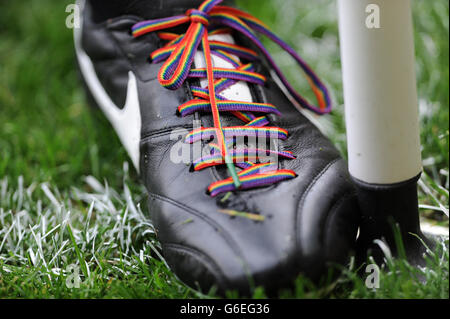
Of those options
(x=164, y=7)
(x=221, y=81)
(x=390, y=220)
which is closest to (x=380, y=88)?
(x=390, y=220)

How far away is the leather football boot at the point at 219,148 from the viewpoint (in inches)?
32.7

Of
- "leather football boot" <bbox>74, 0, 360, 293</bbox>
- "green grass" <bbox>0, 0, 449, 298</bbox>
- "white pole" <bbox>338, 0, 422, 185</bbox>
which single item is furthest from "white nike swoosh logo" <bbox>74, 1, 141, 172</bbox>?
"white pole" <bbox>338, 0, 422, 185</bbox>

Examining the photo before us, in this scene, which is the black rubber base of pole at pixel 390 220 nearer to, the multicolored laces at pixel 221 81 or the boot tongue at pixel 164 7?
the multicolored laces at pixel 221 81

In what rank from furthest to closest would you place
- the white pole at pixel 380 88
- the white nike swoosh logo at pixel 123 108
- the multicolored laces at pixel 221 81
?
the white nike swoosh logo at pixel 123 108 → the multicolored laces at pixel 221 81 → the white pole at pixel 380 88

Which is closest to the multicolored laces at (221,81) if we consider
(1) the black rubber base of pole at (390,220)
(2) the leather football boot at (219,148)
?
(2) the leather football boot at (219,148)

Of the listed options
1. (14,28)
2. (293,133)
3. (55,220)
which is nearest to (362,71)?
(293,133)

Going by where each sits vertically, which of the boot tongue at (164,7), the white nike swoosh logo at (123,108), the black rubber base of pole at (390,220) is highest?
the boot tongue at (164,7)

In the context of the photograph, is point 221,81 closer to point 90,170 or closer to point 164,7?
point 164,7

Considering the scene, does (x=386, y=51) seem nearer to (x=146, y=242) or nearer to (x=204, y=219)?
(x=204, y=219)

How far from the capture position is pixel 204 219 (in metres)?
0.88

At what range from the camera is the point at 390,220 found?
890 mm

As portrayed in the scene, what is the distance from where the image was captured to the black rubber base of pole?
0.87m

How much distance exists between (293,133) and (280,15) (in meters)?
1.05

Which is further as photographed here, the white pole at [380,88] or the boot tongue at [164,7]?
the boot tongue at [164,7]
